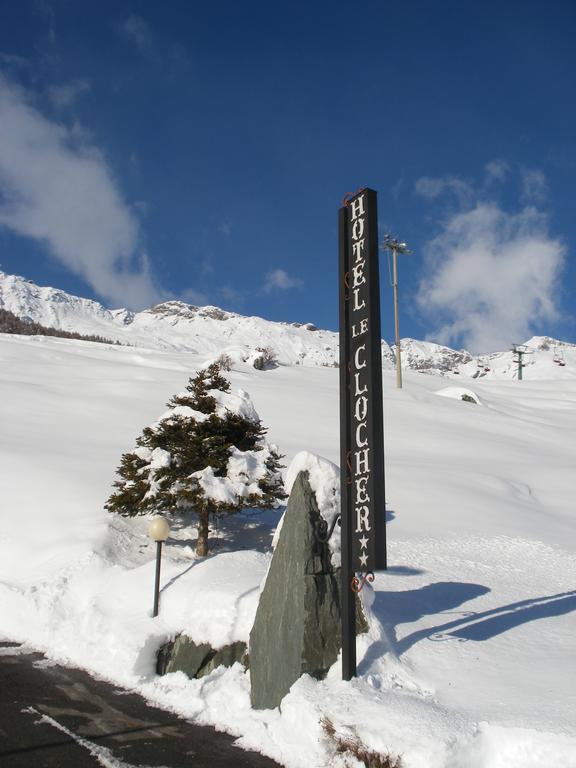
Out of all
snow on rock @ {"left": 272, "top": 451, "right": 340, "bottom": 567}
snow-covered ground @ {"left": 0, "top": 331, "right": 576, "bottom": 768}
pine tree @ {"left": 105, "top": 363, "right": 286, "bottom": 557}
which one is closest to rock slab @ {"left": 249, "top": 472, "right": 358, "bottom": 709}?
snow on rock @ {"left": 272, "top": 451, "right": 340, "bottom": 567}

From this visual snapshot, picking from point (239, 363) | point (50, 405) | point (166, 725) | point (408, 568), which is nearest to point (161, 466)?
point (408, 568)

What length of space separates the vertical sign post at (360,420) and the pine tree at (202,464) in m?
6.72

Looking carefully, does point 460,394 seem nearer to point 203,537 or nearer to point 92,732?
point 203,537

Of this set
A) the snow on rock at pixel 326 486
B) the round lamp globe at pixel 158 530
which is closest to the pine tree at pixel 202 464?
the round lamp globe at pixel 158 530

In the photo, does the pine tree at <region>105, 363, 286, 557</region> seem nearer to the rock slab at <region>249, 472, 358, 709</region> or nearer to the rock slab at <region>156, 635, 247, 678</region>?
the rock slab at <region>156, 635, 247, 678</region>

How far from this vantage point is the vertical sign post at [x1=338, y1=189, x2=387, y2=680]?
684 cm

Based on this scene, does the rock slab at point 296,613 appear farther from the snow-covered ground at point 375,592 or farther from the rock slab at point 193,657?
the rock slab at point 193,657

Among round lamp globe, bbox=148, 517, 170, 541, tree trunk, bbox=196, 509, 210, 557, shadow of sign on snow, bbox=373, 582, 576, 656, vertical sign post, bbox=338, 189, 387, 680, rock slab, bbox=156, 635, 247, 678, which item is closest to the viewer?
vertical sign post, bbox=338, 189, 387, 680

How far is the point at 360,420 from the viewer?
23.6 ft

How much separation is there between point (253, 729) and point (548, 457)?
25.3 m

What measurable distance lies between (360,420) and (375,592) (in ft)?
16.9

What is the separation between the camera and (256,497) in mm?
13664

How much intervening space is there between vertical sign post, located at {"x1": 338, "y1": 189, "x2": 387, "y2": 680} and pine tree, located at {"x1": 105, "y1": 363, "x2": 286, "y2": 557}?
672 centimetres

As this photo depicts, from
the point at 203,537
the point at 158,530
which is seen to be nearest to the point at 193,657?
the point at 158,530
